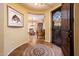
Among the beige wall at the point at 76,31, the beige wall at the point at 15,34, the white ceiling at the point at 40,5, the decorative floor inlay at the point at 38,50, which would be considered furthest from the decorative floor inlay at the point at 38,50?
the white ceiling at the point at 40,5

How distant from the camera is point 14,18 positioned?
1.88m

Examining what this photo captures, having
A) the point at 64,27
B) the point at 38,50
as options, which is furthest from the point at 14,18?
the point at 64,27

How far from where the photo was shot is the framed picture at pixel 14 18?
1829 millimetres

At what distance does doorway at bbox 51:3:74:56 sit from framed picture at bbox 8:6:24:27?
0.44 meters

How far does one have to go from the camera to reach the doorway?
5.95 ft

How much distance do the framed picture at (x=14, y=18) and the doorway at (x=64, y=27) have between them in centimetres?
44

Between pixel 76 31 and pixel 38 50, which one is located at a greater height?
pixel 76 31

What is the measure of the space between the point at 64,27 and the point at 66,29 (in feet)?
0.13

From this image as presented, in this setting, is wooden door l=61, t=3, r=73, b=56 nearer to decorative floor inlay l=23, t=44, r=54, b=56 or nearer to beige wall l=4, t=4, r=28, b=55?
decorative floor inlay l=23, t=44, r=54, b=56

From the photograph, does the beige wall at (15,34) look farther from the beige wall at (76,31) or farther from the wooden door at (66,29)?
the beige wall at (76,31)

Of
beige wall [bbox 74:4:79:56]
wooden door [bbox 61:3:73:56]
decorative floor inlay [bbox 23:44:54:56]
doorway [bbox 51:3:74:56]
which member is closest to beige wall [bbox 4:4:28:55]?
decorative floor inlay [bbox 23:44:54:56]

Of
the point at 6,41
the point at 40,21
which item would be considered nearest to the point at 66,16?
the point at 40,21

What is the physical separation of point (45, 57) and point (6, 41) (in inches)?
21.5

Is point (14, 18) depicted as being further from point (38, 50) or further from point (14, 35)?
point (38, 50)
